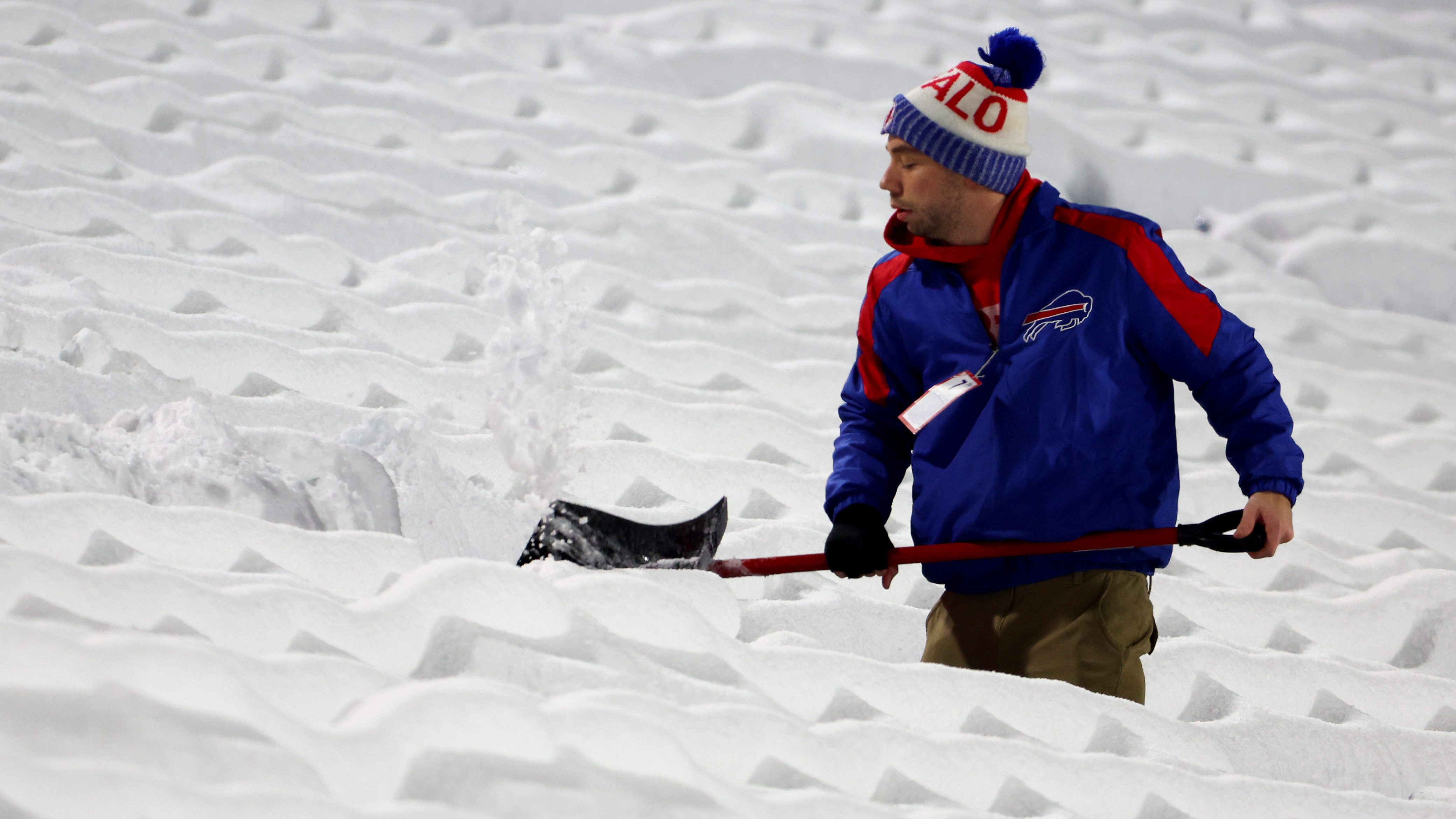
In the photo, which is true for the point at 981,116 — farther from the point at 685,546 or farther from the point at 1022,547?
the point at 685,546

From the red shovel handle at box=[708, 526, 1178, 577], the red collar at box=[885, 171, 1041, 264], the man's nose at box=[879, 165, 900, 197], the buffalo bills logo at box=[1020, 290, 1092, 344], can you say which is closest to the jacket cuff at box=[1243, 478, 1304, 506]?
the red shovel handle at box=[708, 526, 1178, 577]

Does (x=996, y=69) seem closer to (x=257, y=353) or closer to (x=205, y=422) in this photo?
(x=205, y=422)

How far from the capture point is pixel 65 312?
230cm

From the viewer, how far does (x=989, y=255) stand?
5.84 feet

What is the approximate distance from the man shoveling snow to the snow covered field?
132 mm

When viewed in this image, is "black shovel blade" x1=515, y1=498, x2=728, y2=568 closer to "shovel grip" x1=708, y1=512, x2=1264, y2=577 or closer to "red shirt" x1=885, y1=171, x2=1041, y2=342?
"shovel grip" x1=708, y1=512, x2=1264, y2=577

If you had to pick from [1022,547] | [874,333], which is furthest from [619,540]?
[1022,547]

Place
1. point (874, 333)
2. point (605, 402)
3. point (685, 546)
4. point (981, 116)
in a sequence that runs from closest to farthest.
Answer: point (981, 116), point (874, 333), point (685, 546), point (605, 402)

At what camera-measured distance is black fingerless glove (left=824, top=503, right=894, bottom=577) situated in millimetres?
1787

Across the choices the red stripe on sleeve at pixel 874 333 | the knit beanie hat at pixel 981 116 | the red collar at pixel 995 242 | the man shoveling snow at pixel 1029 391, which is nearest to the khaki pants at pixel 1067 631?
the man shoveling snow at pixel 1029 391

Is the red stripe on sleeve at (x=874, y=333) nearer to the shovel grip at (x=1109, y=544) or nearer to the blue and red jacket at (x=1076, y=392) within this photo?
the blue and red jacket at (x=1076, y=392)

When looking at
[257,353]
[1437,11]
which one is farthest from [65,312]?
[1437,11]

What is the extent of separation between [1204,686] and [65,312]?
2178mm

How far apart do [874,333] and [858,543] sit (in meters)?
0.33
